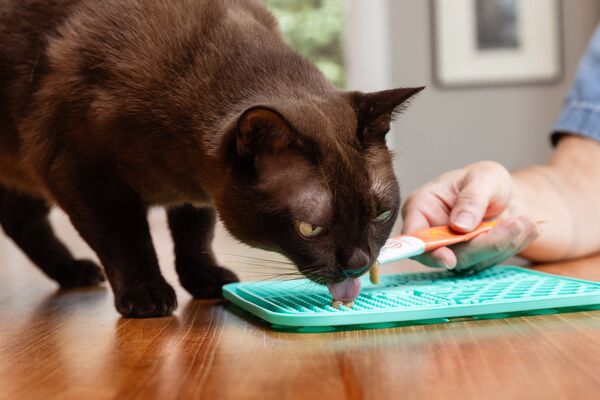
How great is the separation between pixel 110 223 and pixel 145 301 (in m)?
0.15

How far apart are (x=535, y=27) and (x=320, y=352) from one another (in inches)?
157

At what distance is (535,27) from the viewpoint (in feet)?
14.3

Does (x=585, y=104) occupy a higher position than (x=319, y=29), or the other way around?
(x=319, y=29)

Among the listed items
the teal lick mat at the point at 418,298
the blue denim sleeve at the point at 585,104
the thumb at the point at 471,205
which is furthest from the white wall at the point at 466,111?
the teal lick mat at the point at 418,298

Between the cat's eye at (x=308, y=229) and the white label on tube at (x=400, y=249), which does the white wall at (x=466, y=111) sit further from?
the cat's eye at (x=308, y=229)

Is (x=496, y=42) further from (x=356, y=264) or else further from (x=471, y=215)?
(x=356, y=264)

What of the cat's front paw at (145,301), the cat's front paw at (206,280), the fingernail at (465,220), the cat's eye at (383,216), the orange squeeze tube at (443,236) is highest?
the cat's eye at (383,216)

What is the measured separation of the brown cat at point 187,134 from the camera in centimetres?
100

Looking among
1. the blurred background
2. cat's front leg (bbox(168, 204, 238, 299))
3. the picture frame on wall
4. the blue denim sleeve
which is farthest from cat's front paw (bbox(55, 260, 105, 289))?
the picture frame on wall

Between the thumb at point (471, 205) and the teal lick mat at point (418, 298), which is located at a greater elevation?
the thumb at point (471, 205)

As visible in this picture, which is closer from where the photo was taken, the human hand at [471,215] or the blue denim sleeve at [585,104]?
the human hand at [471,215]

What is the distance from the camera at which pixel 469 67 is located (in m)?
4.33

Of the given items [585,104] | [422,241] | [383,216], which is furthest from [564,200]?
[383,216]

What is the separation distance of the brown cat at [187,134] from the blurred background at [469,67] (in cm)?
309
